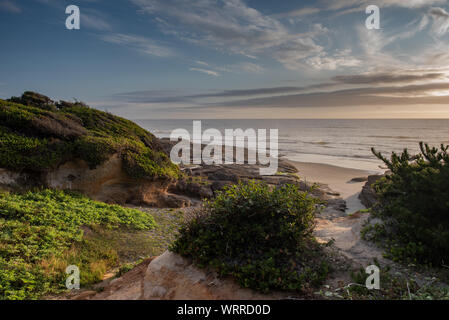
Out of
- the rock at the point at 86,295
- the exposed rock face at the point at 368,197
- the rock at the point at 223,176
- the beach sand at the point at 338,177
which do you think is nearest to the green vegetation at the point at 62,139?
the rock at the point at 223,176

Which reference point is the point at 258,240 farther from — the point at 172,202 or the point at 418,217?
the point at 172,202

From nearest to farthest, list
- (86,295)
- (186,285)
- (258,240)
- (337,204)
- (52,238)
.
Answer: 1. (186,285)
2. (258,240)
3. (86,295)
4. (52,238)
5. (337,204)

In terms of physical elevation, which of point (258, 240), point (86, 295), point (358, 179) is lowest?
point (86, 295)

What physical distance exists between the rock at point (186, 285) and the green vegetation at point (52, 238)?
2352 millimetres

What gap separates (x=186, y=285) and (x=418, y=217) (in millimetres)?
4710

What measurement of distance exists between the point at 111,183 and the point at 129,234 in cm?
443

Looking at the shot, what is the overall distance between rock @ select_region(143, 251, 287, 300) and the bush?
13 centimetres

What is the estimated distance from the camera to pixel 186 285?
184 inches

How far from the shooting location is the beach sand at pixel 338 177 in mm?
19469

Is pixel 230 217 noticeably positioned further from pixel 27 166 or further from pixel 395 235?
pixel 27 166

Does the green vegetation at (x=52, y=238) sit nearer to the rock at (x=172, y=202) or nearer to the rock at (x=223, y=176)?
the rock at (x=172, y=202)

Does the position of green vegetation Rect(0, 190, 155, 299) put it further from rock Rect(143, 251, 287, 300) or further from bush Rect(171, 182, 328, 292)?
bush Rect(171, 182, 328, 292)

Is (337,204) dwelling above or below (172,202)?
below

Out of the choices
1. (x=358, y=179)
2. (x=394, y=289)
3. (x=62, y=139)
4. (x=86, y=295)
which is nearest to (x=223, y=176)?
(x=62, y=139)
